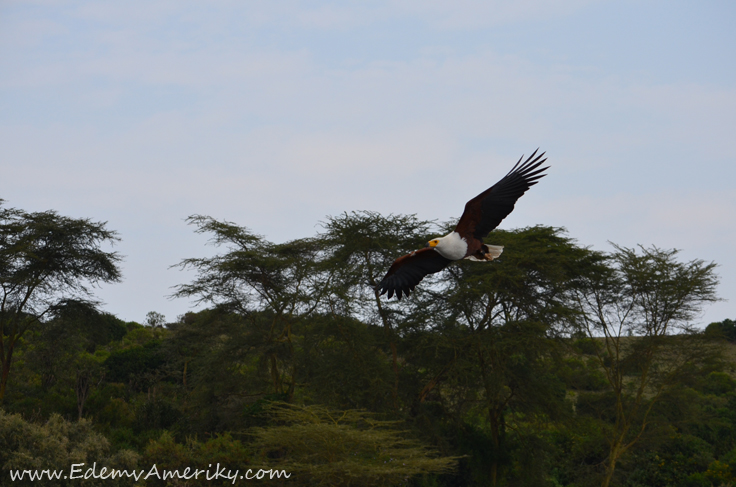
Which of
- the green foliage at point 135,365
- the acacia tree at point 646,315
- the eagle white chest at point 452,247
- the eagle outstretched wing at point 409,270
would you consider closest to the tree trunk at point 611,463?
the acacia tree at point 646,315

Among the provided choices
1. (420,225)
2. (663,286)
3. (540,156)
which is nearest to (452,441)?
(420,225)

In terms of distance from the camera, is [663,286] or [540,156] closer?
[540,156]

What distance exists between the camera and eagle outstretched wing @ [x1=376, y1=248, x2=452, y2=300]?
9.31 meters

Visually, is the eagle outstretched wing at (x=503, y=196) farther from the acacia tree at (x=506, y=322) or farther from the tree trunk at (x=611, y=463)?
the tree trunk at (x=611, y=463)

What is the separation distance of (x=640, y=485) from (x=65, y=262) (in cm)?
2336

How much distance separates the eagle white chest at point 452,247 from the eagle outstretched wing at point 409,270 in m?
0.63

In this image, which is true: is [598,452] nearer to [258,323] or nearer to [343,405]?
[343,405]

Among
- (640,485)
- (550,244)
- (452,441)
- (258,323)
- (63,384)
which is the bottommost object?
(640,485)

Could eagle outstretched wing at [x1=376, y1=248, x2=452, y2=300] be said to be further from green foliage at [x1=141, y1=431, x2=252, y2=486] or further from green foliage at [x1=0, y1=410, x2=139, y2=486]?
green foliage at [x1=0, y1=410, x2=139, y2=486]

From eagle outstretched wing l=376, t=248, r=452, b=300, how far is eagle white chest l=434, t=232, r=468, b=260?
25.0 inches

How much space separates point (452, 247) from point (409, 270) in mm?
1139

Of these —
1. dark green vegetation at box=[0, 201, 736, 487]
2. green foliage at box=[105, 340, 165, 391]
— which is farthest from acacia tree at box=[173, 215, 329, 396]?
green foliage at box=[105, 340, 165, 391]

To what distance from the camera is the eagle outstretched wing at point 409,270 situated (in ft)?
30.6

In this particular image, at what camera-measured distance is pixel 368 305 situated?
65.9 feet
